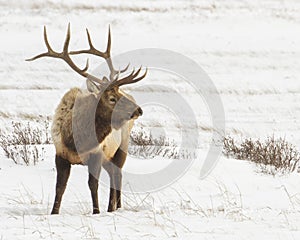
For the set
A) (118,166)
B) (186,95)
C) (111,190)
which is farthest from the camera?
(186,95)

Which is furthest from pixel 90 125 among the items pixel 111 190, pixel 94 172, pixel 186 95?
pixel 186 95

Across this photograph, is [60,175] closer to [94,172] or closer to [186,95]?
[94,172]

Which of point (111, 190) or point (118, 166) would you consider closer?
point (111, 190)

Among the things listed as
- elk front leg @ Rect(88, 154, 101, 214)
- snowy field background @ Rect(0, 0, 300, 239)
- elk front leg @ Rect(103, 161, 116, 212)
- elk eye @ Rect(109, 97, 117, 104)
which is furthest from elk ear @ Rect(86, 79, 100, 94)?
snowy field background @ Rect(0, 0, 300, 239)

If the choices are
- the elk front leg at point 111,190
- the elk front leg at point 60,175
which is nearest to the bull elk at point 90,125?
the elk front leg at point 60,175

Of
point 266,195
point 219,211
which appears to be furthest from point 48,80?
point 219,211

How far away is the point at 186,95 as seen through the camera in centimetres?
2100

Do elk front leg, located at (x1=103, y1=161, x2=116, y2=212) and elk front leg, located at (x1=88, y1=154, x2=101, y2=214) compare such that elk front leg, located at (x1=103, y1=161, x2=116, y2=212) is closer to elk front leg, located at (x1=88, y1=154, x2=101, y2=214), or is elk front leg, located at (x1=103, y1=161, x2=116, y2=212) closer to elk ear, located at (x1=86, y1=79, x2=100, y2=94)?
elk front leg, located at (x1=88, y1=154, x2=101, y2=214)

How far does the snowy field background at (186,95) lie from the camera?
6293 millimetres

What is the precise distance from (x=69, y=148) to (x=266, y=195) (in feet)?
9.95

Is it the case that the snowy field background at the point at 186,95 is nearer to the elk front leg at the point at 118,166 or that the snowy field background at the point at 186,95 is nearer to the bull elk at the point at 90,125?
the elk front leg at the point at 118,166

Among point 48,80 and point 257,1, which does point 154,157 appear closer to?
point 48,80

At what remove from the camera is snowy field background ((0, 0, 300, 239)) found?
6.29m

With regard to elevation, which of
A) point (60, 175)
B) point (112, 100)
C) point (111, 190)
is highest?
point (112, 100)
